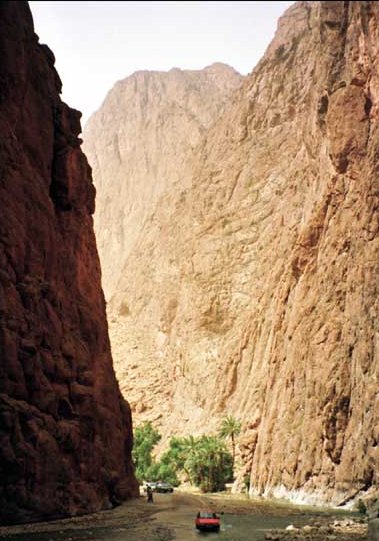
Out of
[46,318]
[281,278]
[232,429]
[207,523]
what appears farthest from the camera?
[232,429]

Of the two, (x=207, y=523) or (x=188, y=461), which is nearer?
(x=207, y=523)

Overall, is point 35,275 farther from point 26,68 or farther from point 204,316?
point 204,316

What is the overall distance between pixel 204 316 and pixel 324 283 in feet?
164

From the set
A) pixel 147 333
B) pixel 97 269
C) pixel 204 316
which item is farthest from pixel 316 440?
pixel 147 333

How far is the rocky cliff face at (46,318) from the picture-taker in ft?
119

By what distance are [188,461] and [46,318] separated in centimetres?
4782

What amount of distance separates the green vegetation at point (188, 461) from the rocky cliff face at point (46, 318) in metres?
30.7

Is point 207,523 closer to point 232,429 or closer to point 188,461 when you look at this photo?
point 188,461

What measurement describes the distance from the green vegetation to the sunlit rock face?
5.01 m

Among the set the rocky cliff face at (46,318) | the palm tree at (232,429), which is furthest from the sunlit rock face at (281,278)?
the rocky cliff face at (46,318)

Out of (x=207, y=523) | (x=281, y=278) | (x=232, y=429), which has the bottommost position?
(x=207, y=523)

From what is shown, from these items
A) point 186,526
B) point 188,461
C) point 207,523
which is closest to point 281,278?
point 188,461

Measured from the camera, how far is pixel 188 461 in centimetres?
8419

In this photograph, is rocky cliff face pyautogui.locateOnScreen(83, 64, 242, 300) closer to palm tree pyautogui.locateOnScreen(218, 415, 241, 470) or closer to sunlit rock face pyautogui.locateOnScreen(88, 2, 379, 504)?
sunlit rock face pyautogui.locateOnScreen(88, 2, 379, 504)
